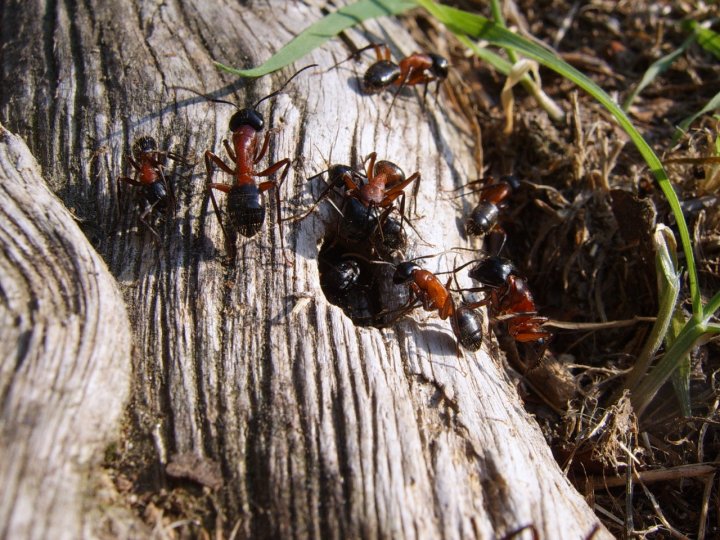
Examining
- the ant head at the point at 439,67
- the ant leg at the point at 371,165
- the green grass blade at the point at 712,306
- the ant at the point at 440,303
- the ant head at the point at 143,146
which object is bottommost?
the green grass blade at the point at 712,306

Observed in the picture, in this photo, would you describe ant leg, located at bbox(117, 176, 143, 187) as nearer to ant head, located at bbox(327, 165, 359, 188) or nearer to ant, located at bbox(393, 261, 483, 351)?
ant head, located at bbox(327, 165, 359, 188)

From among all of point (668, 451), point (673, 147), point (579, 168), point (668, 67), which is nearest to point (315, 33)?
point (579, 168)

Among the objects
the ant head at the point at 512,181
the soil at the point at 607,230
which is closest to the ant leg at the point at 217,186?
the soil at the point at 607,230

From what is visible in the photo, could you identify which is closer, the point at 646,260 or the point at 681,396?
the point at 681,396

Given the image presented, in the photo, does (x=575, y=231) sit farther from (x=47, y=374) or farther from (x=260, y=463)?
(x=47, y=374)

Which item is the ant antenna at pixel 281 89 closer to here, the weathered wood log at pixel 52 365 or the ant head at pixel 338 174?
the ant head at pixel 338 174

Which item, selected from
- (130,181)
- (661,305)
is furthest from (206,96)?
(661,305)
